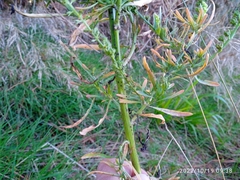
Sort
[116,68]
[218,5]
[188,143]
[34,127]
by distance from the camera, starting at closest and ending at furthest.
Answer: [116,68] → [34,127] → [188,143] → [218,5]

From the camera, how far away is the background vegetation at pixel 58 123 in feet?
3.91

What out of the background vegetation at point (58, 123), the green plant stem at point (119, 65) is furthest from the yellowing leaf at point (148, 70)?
the background vegetation at point (58, 123)

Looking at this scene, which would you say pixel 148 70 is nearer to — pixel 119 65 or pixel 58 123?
pixel 119 65

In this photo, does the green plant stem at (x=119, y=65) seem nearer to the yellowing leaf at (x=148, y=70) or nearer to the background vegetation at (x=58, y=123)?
the yellowing leaf at (x=148, y=70)

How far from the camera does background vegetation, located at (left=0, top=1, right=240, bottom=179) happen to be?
1.19 m

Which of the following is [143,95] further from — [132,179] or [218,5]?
[218,5]

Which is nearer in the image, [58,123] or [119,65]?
[119,65]

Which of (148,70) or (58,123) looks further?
(58,123)

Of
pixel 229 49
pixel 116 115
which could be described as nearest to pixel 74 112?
pixel 116 115

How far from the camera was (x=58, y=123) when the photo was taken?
1.40 meters

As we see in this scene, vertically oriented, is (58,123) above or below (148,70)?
below

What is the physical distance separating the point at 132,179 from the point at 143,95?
130 millimetres

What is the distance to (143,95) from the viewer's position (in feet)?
1.76

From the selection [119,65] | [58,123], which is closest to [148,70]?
[119,65]
